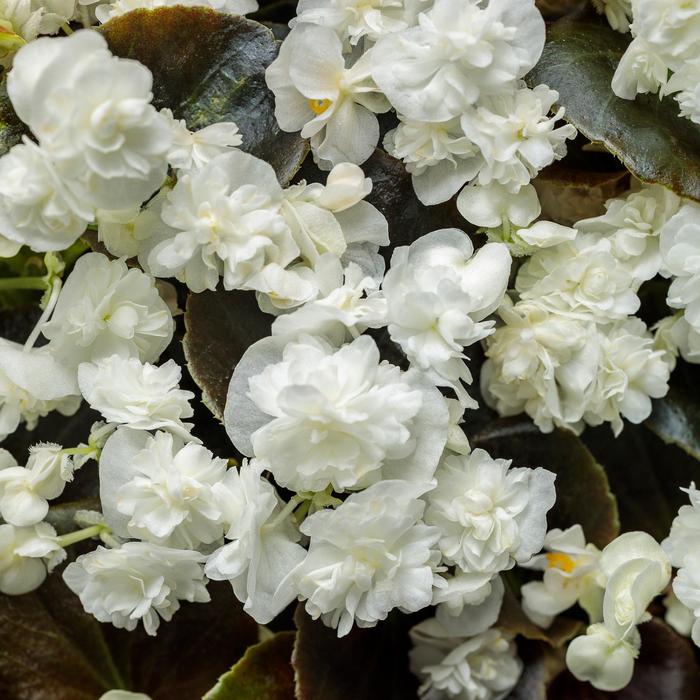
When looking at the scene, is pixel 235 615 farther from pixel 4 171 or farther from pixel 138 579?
pixel 4 171

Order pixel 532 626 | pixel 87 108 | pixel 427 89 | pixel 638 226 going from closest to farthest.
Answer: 1. pixel 87 108
2. pixel 427 89
3. pixel 638 226
4. pixel 532 626

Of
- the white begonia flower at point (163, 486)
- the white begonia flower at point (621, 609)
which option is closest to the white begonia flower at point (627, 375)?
the white begonia flower at point (621, 609)

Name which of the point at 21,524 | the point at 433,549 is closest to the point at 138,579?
the point at 21,524

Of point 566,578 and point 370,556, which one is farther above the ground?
point 370,556

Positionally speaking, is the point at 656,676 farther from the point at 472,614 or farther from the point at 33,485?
the point at 33,485

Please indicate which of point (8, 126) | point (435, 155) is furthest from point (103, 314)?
point (435, 155)

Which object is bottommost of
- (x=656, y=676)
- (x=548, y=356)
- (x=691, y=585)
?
(x=656, y=676)

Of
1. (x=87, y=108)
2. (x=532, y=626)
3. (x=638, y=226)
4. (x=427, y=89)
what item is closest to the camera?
(x=87, y=108)

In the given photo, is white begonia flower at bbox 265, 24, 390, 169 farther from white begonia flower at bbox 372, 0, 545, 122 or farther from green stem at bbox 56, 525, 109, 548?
green stem at bbox 56, 525, 109, 548
